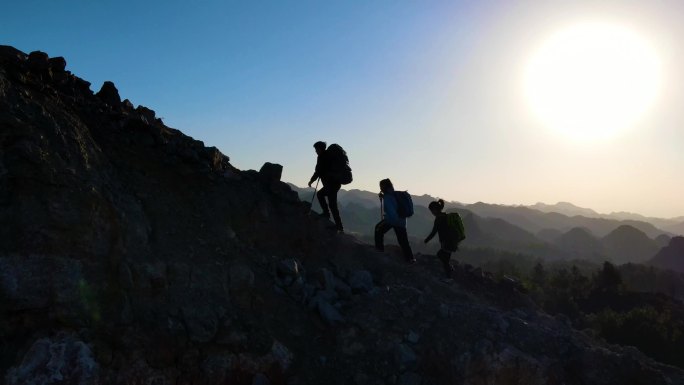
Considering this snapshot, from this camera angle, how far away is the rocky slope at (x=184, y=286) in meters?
5.01

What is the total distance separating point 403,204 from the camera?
937 cm

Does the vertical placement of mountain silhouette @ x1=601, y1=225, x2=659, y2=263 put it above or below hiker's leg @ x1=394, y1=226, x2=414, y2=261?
below

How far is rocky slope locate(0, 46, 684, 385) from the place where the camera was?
5012mm

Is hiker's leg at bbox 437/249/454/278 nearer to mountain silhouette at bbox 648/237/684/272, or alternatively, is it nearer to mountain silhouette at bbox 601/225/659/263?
mountain silhouette at bbox 648/237/684/272

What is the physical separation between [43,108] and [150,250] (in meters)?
2.33

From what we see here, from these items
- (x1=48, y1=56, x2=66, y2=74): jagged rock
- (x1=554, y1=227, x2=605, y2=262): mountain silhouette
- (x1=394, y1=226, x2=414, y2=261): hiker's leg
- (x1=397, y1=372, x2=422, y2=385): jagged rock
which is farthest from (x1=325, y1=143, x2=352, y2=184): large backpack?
Result: (x1=554, y1=227, x2=605, y2=262): mountain silhouette

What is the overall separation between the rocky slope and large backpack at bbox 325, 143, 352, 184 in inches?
43.5

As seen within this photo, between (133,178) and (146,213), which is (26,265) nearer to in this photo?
(146,213)

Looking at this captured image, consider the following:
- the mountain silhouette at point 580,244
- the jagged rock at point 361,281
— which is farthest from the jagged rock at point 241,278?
the mountain silhouette at point 580,244

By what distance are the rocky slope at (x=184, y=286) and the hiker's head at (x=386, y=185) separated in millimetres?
1574

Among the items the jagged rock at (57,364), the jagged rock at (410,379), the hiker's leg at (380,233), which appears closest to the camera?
the jagged rock at (57,364)

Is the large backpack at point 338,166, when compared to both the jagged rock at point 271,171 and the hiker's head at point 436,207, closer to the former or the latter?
the jagged rock at point 271,171

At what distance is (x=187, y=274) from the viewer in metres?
6.19

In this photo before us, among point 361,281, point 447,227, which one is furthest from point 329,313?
point 447,227
